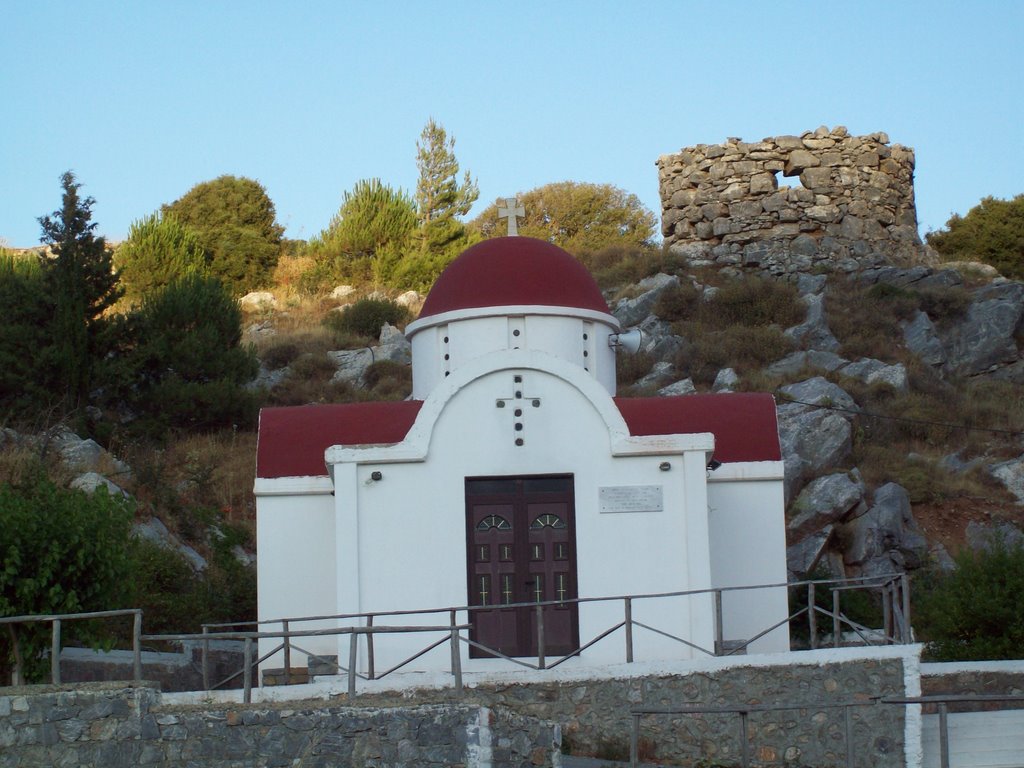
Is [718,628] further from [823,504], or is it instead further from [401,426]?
[823,504]

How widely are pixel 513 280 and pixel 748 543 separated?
4981 millimetres

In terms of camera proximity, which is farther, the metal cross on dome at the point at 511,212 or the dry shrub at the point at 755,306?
the dry shrub at the point at 755,306

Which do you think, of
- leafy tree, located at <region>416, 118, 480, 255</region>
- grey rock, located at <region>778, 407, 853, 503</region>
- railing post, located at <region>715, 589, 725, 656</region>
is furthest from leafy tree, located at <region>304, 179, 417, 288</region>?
railing post, located at <region>715, 589, 725, 656</region>

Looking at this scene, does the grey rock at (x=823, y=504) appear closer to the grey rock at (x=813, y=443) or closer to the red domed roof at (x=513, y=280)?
the grey rock at (x=813, y=443)

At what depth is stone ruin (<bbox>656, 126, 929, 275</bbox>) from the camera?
138 feet

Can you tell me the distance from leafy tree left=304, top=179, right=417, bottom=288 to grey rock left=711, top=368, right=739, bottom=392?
17383 mm

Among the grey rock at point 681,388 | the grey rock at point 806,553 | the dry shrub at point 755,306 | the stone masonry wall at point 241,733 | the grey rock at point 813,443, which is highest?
the dry shrub at point 755,306

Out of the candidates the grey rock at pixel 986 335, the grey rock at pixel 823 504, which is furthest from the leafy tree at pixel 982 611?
the grey rock at pixel 986 335

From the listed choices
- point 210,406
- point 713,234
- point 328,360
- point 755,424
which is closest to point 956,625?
point 755,424

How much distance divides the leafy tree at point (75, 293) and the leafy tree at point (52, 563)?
15173mm

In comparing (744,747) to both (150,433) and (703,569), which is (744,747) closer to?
(703,569)

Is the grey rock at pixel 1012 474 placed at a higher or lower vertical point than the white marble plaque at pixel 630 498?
higher

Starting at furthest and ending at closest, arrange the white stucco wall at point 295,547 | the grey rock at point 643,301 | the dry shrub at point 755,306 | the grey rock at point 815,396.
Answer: the grey rock at point 643,301
the dry shrub at point 755,306
the grey rock at point 815,396
the white stucco wall at point 295,547

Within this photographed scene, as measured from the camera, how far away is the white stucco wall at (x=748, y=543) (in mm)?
17359
